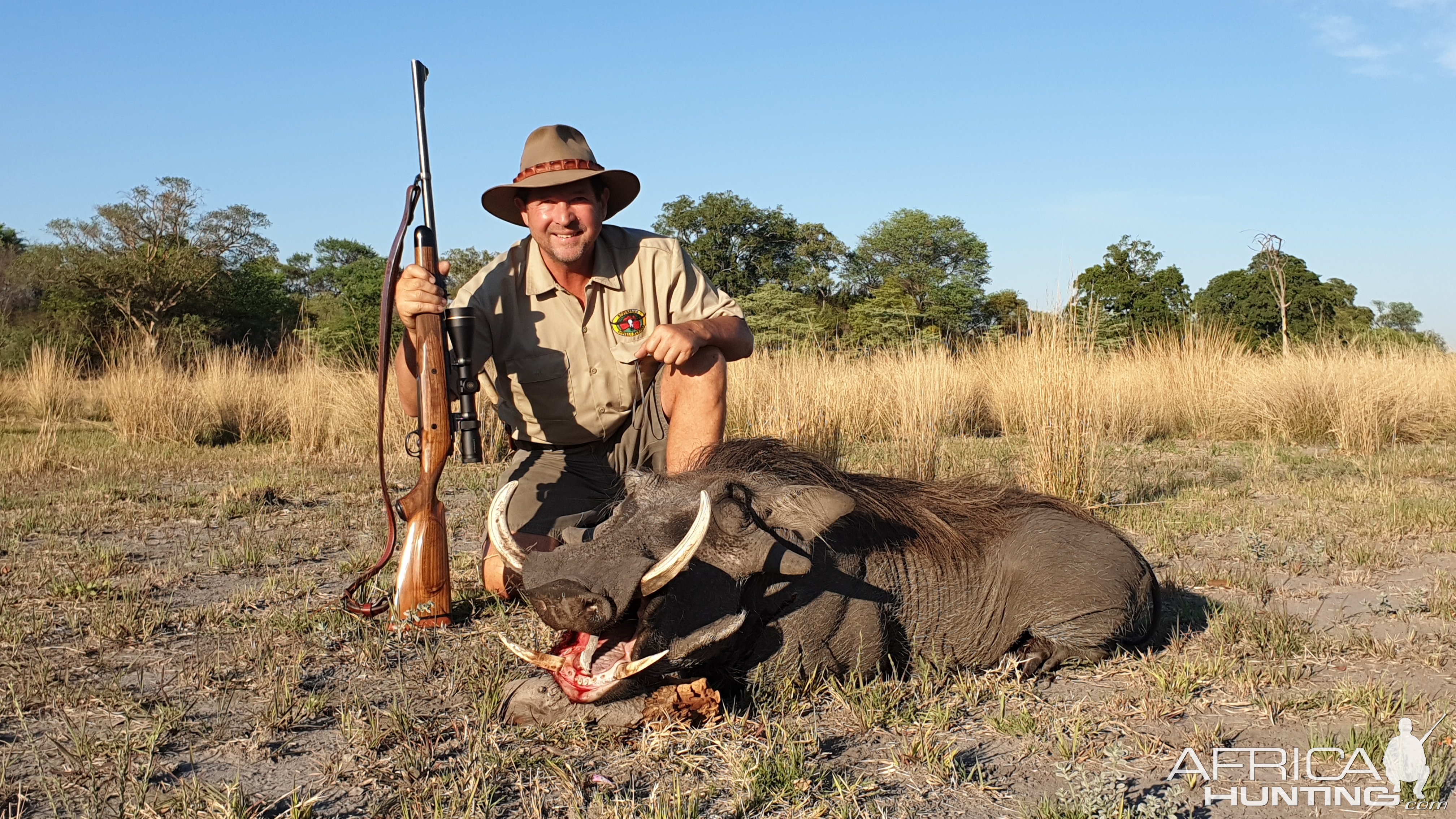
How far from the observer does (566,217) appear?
4145 mm

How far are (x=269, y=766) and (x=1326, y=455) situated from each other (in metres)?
8.94

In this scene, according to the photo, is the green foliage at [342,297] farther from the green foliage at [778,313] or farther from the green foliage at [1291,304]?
the green foliage at [1291,304]

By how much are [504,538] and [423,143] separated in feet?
6.52

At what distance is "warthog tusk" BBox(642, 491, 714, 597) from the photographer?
240 centimetres

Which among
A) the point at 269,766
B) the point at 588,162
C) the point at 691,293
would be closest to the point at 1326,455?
the point at 691,293

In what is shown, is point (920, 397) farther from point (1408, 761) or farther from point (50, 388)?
point (50, 388)

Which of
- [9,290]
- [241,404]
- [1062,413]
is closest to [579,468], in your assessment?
[1062,413]

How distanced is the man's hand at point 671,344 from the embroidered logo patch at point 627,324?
1.86 feet

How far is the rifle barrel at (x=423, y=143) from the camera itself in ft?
12.8

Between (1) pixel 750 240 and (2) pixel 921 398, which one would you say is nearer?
(2) pixel 921 398

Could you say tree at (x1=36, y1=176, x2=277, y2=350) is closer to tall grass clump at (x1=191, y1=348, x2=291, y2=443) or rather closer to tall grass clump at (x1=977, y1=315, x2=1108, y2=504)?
tall grass clump at (x1=191, y1=348, x2=291, y2=443)

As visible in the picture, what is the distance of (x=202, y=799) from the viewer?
2.20 meters

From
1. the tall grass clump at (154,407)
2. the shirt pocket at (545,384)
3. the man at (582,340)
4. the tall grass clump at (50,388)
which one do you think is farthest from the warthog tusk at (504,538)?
the tall grass clump at (50,388)

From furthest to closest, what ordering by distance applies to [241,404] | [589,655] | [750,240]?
[750,240], [241,404], [589,655]
